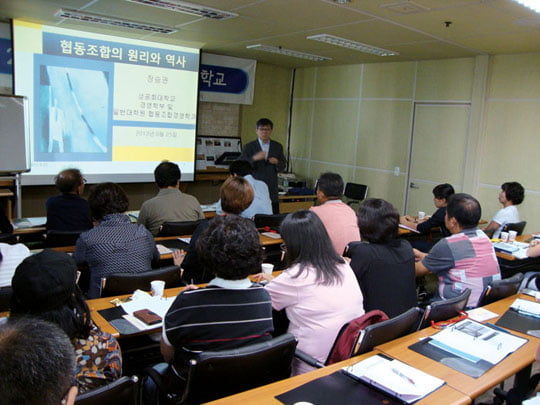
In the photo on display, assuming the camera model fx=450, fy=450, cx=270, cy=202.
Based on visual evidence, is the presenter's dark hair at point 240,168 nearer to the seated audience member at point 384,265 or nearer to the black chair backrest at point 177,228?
the black chair backrest at point 177,228

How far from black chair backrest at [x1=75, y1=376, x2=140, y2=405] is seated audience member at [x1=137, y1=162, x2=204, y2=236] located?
2519 millimetres

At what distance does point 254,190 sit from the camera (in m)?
4.54

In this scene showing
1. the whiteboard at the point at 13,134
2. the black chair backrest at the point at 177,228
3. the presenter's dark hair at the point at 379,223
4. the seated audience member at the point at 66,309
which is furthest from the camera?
the whiteboard at the point at 13,134

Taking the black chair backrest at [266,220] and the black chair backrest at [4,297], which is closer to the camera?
the black chair backrest at [4,297]

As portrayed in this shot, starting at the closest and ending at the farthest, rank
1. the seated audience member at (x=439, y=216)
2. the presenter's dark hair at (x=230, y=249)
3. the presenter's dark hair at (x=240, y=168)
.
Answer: the presenter's dark hair at (x=230, y=249) → the presenter's dark hair at (x=240, y=168) → the seated audience member at (x=439, y=216)

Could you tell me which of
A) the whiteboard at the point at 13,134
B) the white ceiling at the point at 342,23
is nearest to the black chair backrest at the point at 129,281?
the white ceiling at the point at 342,23

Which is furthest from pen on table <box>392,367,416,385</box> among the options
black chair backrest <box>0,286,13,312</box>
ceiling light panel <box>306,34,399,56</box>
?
ceiling light panel <box>306,34,399,56</box>

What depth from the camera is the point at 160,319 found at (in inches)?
85.7

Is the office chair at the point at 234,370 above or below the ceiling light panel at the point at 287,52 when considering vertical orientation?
A: below

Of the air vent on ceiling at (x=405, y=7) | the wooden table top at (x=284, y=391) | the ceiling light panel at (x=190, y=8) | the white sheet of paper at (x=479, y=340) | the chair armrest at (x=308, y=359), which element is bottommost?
the chair armrest at (x=308, y=359)

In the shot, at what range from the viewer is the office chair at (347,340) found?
6.40 ft

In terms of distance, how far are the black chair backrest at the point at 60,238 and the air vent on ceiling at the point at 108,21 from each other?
9.10 ft

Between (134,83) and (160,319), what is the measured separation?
5050mm

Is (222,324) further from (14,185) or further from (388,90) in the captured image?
(388,90)
